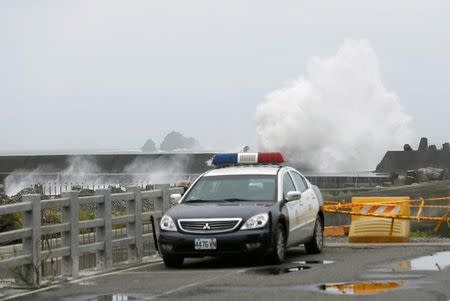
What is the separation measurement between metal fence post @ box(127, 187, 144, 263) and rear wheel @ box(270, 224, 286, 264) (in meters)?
2.79

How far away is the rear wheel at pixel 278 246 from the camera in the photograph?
15.5 meters

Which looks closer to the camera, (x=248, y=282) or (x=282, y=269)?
(x=248, y=282)

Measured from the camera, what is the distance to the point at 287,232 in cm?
1614

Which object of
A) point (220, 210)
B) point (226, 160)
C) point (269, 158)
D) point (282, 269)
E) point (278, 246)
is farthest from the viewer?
point (226, 160)

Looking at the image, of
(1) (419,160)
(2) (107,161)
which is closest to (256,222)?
(1) (419,160)

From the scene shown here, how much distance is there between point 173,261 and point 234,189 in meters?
1.65

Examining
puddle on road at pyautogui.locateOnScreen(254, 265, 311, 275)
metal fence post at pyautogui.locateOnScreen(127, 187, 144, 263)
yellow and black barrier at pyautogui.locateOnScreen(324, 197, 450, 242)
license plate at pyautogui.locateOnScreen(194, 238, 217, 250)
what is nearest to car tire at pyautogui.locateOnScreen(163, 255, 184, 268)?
license plate at pyautogui.locateOnScreen(194, 238, 217, 250)

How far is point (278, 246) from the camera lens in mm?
15695

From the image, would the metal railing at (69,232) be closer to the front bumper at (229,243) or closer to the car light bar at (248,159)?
the car light bar at (248,159)

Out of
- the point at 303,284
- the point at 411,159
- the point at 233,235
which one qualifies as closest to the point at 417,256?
the point at 233,235

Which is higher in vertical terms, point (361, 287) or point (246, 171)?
point (246, 171)

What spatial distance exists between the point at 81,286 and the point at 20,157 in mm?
55412

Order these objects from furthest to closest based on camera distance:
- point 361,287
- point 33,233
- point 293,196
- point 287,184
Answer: point 287,184, point 293,196, point 33,233, point 361,287

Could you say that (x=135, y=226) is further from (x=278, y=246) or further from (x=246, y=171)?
(x=278, y=246)
